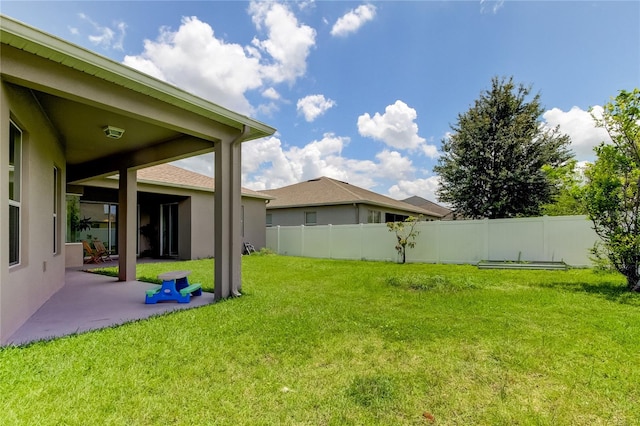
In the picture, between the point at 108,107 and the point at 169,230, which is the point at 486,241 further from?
the point at 169,230

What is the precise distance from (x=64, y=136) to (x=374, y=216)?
15.5 meters

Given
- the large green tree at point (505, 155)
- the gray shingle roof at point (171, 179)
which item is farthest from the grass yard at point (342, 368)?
the large green tree at point (505, 155)

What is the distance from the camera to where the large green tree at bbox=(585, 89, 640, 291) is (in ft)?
21.5

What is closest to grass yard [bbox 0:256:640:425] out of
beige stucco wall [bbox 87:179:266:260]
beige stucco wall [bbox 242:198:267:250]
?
beige stucco wall [bbox 87:179:266:260]

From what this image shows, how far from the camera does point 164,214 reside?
1511 cm

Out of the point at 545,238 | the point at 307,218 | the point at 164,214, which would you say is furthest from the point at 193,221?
the point at 545,238

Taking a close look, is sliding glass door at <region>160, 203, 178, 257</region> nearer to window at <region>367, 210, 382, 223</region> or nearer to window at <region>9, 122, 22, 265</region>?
window at <region>367, 210, 382, 223</region>

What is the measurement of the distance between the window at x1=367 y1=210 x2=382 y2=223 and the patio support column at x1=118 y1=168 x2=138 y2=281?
1281 centimetres

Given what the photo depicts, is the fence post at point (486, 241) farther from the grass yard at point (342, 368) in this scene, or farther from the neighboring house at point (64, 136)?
the neighboring house at point (64, 136)

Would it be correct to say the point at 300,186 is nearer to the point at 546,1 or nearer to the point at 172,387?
→ the point at 546,1

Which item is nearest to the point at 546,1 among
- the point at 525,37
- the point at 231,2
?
the point at 525,37

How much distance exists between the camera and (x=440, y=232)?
12.3 metres

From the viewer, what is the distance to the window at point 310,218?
19.3m

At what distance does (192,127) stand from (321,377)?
426cm
